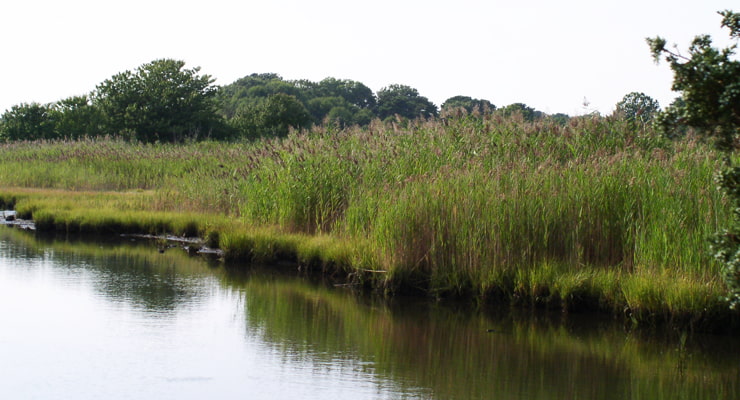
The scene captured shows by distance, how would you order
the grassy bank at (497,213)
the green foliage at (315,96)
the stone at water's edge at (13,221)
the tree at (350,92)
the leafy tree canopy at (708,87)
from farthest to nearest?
the tree at (350,92) → the green foliage at (315,96) → the stone at water's edge at (13,221) → the grassy bank at (497,213) → the leafy tree canopy at (708,87)

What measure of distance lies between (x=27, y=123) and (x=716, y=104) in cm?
4523

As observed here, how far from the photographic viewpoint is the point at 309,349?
25.9 feet

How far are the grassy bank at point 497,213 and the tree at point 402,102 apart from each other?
2213 inches

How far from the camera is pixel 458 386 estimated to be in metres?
6.82

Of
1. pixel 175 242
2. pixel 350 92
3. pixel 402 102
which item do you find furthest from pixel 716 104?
pixel 350 92

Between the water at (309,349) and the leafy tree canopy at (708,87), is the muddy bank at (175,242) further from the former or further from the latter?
the leafy tree canopy at (708,87)

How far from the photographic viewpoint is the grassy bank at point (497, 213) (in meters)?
8.76

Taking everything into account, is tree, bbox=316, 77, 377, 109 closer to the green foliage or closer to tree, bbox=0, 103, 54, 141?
the green foliage

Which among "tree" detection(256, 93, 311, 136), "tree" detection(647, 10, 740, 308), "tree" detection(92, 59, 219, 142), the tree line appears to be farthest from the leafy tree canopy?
"tree" detection(256, 93, 311, 136)

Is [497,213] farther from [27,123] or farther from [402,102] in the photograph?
[402,102]

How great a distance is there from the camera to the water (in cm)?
673

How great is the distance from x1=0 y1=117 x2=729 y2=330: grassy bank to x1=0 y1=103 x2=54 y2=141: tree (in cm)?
3311

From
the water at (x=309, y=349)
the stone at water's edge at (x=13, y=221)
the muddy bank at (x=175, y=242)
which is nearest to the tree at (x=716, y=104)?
the water at (x=309, y=349)

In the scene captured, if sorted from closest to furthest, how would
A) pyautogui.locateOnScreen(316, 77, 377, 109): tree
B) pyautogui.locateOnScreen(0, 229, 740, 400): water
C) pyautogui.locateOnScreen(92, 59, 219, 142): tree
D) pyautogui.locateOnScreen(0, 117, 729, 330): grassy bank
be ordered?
1. pyautogui.locateOnScreen(0, 229, 740, 400): water
2. pyautogui.locateOnScreen(0, 117, 729, 330): grassy bank
3. pyautogui.locateOnScreen(92, 59, 219, 142): tree
4. pyautogui.locateOnScreen(316, 77, 377, 109): tree
